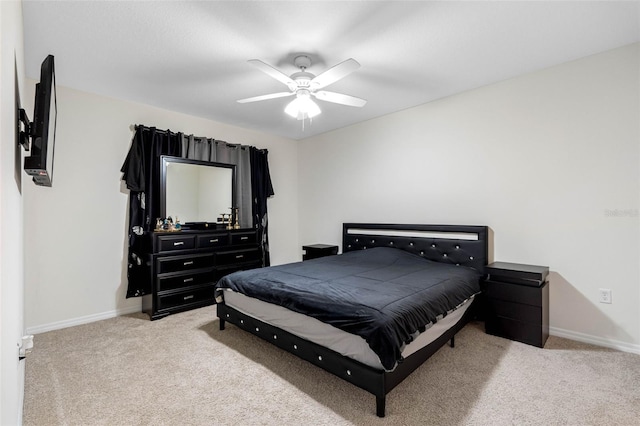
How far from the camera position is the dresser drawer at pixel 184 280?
3432 mm

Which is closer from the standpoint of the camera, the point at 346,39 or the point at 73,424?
the point at 73,424

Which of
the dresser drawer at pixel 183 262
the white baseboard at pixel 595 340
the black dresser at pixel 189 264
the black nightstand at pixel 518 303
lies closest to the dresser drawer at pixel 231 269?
the black dresser at pixel 189 264

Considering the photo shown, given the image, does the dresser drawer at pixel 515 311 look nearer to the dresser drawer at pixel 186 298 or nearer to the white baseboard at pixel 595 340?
the white baseboard at pixel 595 340

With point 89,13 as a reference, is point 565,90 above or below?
below

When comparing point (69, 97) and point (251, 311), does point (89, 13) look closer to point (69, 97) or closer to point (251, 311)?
point (69, 97)

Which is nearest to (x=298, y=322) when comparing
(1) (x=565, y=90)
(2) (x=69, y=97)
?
(1) (x=565, y=90)

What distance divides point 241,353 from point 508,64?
359 cm

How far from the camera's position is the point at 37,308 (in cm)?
304

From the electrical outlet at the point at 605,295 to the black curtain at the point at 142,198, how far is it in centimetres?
458

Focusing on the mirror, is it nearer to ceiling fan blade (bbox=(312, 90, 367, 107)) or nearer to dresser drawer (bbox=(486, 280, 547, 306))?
ceiling fan blade (bbox=(312, 90, 367, 107))

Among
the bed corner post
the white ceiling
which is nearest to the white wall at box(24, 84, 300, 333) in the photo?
the white ceiling

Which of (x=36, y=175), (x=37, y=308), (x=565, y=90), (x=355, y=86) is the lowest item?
(x=37, y=308)

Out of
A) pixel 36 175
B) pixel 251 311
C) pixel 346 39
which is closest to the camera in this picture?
pixel 36 175

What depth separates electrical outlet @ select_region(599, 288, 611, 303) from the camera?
2.61m
